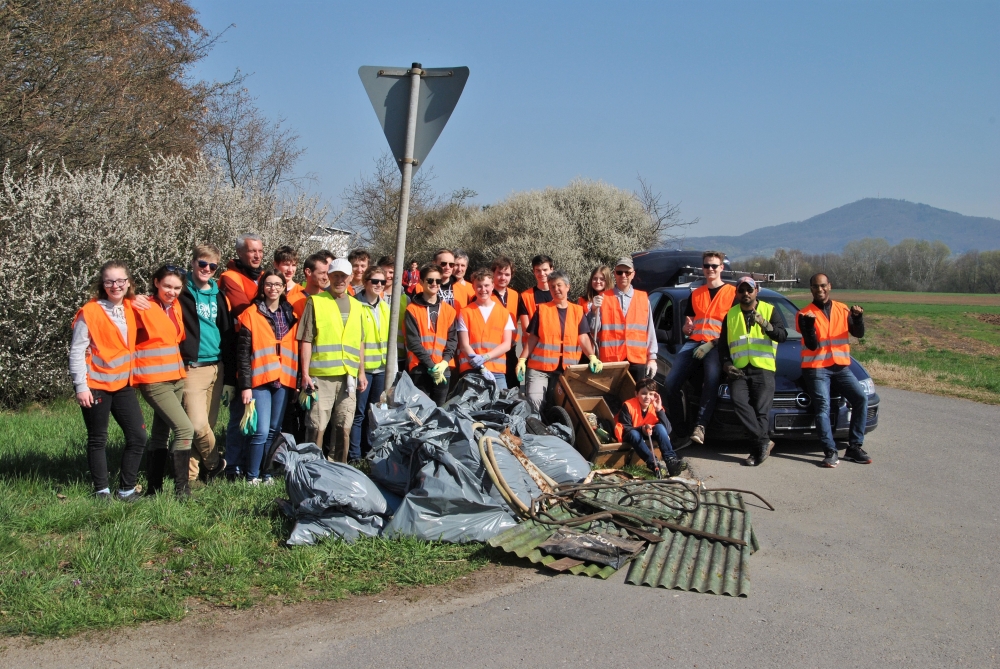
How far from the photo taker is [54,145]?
10.9 meters

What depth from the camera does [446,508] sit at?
4.98m

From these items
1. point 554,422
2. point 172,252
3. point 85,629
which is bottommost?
point 85,629

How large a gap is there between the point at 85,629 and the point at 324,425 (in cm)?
294

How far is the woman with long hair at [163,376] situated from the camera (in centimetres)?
559

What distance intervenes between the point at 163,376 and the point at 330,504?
1746mm

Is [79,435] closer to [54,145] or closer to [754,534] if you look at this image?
[54,145]

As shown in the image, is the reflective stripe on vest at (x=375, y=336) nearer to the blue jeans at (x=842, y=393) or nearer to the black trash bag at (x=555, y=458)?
the black trash bag at (x=555, y=458)

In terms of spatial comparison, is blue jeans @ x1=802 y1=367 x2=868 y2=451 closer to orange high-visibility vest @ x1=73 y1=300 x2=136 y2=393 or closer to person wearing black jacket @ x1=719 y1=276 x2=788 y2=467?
person wearing black jacket @ x1=719 y1=276 x2=788 y2=467

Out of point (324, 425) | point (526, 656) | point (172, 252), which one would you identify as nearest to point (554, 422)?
point (324, 425)

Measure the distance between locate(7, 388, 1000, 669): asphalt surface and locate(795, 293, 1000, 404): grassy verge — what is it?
7561 millimetres

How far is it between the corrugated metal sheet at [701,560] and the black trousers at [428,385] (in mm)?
2812

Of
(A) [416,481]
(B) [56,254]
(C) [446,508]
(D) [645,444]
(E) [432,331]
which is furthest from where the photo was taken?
(B) [56,254]

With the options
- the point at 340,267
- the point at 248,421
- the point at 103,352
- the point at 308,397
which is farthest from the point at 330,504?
the point at 340,267

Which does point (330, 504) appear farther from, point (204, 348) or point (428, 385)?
point (428, 385)
